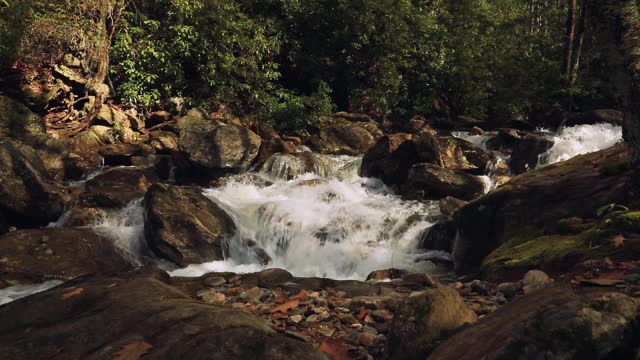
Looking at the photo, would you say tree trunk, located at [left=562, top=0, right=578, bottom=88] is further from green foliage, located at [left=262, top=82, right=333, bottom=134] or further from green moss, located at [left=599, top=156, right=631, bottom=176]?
green moss, located at [left=599, top=156, right=631, bottom=176]

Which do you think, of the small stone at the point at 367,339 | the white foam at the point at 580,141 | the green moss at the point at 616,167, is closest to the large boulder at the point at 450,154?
the white foam at the point at 580,141

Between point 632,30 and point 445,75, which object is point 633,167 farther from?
point 445,75

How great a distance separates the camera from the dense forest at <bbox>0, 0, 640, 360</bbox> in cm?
423

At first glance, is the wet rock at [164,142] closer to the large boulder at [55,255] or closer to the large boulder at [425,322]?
the large boulder at [55,255]

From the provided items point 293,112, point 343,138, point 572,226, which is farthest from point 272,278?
point 293,112

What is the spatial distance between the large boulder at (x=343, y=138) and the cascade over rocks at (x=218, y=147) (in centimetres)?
409

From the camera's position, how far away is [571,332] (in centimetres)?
257

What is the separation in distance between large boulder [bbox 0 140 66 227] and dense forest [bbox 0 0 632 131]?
6570 millimetres

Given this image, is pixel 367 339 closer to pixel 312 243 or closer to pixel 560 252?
pixel 560 252

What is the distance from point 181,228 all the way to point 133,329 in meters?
6.31

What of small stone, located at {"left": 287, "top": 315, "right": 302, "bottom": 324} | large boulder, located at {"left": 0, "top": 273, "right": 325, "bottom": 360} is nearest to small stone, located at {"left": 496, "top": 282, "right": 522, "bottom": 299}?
small stone, located at {"left": 287, "top": 315, "right": 302, "bottom": 324}

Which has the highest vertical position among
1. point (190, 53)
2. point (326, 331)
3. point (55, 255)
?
point (190, 53)

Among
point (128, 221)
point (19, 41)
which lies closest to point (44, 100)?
point (19, 41)

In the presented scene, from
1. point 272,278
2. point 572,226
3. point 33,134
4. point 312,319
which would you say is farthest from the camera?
point 33,134
